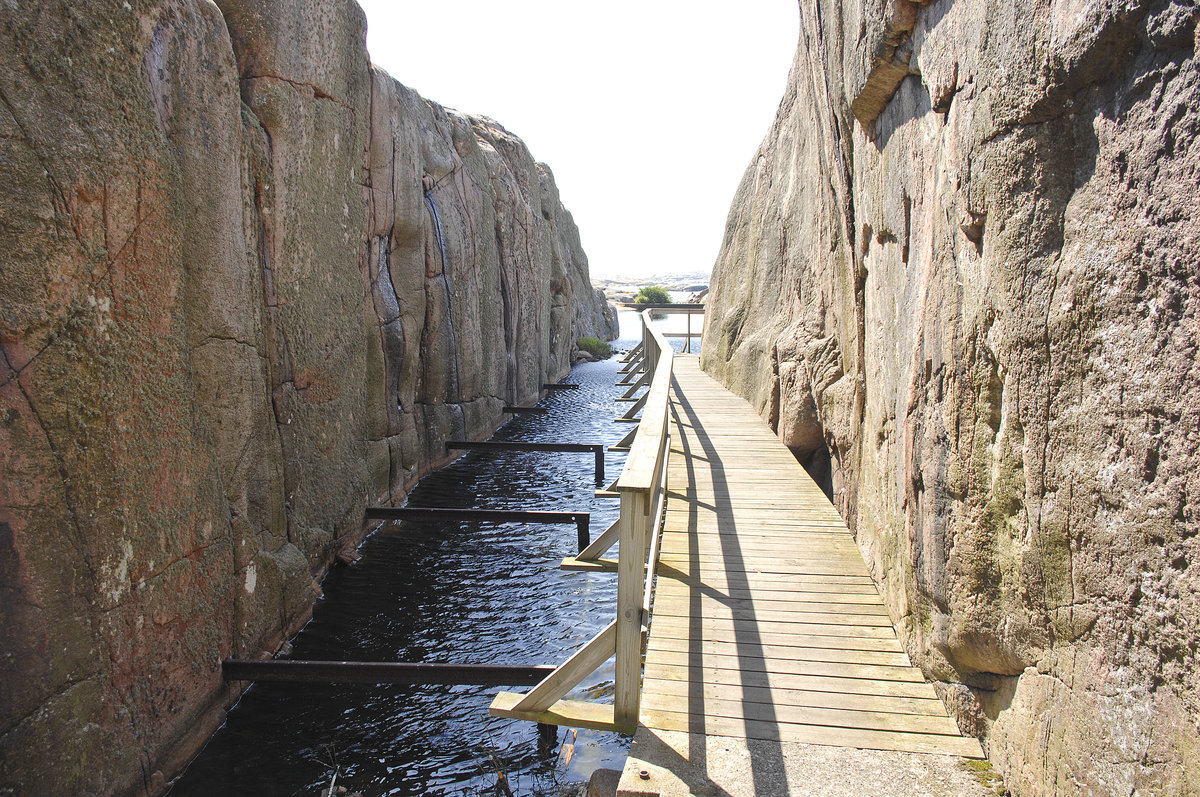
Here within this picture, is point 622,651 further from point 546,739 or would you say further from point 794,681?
point 546,739

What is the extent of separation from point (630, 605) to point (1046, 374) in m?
1.76

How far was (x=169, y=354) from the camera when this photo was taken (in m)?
4.11

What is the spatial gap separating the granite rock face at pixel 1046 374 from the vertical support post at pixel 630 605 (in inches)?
47.0

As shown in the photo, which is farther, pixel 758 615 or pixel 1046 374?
pixel 758 615

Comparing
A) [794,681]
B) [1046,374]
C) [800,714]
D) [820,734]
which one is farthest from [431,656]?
[1046,374]

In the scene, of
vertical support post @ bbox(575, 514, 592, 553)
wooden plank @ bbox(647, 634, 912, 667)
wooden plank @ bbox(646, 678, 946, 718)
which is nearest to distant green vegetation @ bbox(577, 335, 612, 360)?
vertical support post @ bbox(575, 514, 592, 553)

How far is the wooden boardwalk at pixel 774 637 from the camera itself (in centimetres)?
320

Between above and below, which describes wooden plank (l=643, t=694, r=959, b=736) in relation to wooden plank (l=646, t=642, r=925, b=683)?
below

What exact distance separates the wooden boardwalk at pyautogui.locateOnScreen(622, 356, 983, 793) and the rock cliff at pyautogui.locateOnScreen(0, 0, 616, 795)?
2399mm

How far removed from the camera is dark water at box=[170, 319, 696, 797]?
13.1 feet

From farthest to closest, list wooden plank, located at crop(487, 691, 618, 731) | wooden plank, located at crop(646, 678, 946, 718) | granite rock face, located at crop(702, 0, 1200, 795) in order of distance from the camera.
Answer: wooden plank, located at crop(487, 691, 618, 731)
wooden plank, located at crop(646, 678, 946, 718)
granite rock face, located at crop(702, 0, 1200, 795)

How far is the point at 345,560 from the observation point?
6.89 m

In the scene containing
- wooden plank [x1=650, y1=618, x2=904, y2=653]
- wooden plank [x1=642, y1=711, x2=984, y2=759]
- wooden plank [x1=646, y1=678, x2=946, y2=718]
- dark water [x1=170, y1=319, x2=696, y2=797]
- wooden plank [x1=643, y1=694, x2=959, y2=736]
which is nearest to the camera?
wooden plank [x1=642, y1=711, x2=984, y2=759]

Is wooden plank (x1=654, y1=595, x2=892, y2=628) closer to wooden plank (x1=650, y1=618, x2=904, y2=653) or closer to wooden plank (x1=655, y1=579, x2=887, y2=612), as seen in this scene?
wooden plank (x1=655, y1=579, x2=887, y2=612)
